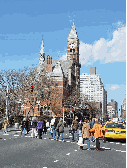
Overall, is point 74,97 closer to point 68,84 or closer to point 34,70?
point 68,84

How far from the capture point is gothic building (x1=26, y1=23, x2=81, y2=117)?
95.4m

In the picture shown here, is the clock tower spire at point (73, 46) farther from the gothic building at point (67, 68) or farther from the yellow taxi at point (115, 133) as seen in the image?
the yellow taxi at point (115, 133)

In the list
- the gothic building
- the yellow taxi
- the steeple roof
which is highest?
the steeple roof

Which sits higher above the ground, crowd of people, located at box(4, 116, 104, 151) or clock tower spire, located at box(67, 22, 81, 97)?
clock tower spire, located at box(67, 22, 81, 97)

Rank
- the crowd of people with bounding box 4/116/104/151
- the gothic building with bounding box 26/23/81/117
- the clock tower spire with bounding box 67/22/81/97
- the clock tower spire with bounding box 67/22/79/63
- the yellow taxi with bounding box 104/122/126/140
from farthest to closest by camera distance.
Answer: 1. the clock tower spire with bounding box 67/22/79/63
2. the clock tower spire with bounding box 67/22/81/97
3. the gothic building with bounding box 26/23/81/117
4. the yellow taxi with bounding box 104/122/126/140
5. the crowd of people with bounding box 4/116/104/151

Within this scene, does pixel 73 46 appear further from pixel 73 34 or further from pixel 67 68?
pixel 67 68

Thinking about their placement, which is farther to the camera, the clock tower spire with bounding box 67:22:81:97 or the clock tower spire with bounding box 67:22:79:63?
the clock tower spire with bounding box 67:22:79:63

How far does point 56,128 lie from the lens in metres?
21.9

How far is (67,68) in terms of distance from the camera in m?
111

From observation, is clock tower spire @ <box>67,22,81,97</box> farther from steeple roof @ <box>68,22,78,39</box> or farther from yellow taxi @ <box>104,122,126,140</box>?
yellow taxi @ <box>104,122,126,140</box>

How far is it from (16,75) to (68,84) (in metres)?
51.0

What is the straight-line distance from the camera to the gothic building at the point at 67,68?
95375 mm

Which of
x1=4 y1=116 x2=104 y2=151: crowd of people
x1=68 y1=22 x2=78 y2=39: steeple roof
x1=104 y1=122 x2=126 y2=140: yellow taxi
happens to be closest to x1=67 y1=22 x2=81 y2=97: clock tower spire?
x1=68 y1=22 x2=78 y2=39: steeple roof

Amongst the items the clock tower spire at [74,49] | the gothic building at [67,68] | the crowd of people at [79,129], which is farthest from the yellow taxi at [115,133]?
the clock tower spire at [74,49]
